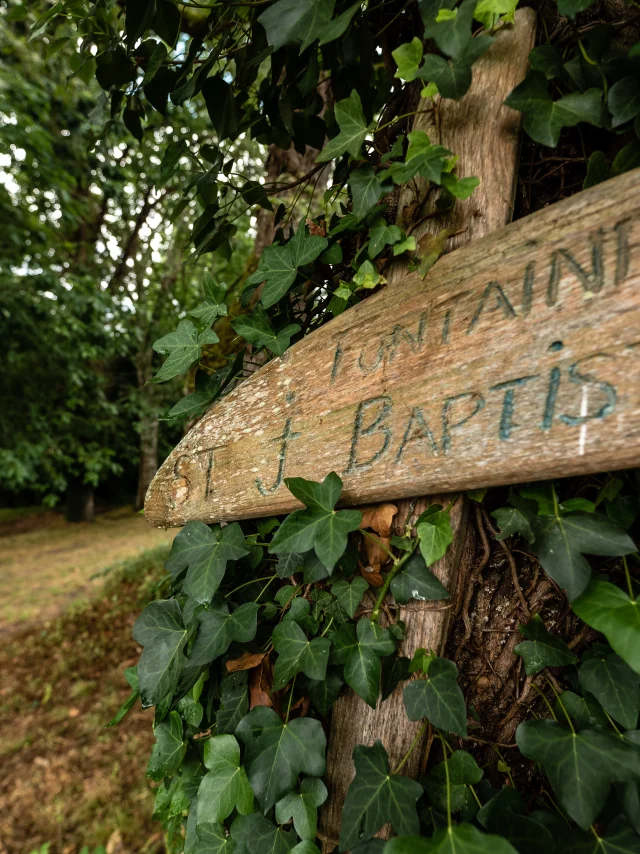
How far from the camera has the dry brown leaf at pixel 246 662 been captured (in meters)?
0.87

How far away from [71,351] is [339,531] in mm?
4889

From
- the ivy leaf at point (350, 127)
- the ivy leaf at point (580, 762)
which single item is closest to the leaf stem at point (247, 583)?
Answer: the ivy leaf at point (580, 762)

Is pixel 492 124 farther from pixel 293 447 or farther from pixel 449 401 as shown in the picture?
pixel 293 447

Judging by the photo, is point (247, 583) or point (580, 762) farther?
point (247, 583)

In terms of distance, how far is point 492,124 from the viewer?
0.75m

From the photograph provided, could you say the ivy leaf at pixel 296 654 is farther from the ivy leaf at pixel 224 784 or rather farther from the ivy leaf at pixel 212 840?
the ivy leaf at pixel 212 840

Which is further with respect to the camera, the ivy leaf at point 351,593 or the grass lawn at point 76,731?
the grass lawn at point 76,731

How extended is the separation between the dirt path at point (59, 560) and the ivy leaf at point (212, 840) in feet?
13.2

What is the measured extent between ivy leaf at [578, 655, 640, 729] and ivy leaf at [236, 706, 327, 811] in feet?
1.36

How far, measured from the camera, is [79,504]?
30.6 feet

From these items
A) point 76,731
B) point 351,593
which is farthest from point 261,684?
point 76,731

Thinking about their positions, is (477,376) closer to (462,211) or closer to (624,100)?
(462,211)

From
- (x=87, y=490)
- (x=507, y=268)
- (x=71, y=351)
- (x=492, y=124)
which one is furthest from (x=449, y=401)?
(x=87, y=490)

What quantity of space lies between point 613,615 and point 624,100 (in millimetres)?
691
